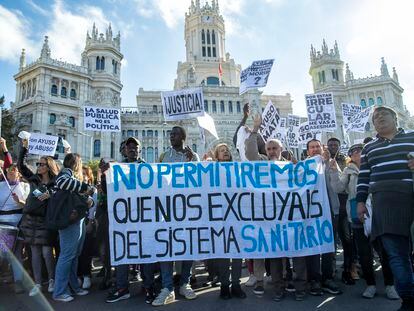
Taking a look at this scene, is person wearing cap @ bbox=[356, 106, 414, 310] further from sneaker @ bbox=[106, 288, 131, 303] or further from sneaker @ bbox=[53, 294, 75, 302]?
sneaker @ bbox=[53, 294, 75, 302]

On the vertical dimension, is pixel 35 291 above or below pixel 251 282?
above

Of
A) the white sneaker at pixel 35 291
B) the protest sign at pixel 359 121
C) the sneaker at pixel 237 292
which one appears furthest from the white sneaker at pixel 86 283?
the protest sign at pixel 359 121

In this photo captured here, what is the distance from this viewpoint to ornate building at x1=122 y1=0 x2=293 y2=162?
4619 cm

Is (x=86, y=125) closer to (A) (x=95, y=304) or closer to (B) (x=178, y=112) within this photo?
(B) (x=178, y=112)

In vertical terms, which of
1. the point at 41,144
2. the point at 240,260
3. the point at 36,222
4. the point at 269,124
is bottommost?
the point at 240,260

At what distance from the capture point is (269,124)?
400 inches

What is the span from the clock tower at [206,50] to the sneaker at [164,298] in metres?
51.1

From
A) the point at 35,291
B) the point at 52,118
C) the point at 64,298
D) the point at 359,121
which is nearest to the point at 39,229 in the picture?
the point at 35,291

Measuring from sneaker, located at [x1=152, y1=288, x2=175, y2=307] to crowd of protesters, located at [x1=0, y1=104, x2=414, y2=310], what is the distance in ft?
0.05

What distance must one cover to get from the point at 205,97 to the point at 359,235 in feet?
143

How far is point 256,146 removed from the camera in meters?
5.95

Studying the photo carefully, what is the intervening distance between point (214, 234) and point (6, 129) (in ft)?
115

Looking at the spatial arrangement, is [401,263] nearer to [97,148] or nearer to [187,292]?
[187,292]

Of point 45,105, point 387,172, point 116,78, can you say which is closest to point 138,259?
point 387,172
